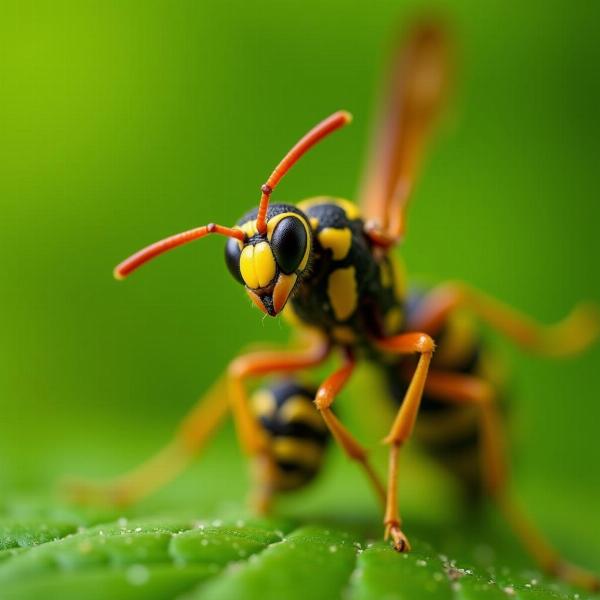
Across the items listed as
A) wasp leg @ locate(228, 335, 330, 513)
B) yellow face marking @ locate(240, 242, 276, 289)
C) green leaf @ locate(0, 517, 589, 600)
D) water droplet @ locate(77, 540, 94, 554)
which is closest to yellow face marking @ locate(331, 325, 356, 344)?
wasp leg @ locate(228, 335, 330, 513)

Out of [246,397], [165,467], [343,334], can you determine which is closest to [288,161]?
[343,334]

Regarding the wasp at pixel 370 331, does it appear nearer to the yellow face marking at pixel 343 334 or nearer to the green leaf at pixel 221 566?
the yellow face marking at pixel 343 334

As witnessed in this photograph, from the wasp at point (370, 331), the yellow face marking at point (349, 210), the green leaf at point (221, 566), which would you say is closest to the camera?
the green leaf at point (221, 566)

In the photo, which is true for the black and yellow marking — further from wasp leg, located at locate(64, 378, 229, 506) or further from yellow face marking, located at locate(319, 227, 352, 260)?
Answer: wasp leg, located at locate(64, 378, 229, 506)

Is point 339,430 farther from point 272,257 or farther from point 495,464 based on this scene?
point 495,464

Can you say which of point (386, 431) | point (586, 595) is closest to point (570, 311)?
A: point (386, 431)

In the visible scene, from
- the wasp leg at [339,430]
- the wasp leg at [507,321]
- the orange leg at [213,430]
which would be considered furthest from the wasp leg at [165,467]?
the wasp leg at [339,430]

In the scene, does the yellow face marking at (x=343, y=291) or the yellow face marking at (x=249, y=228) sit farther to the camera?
the yellow face marking at (x=343, y=291)
